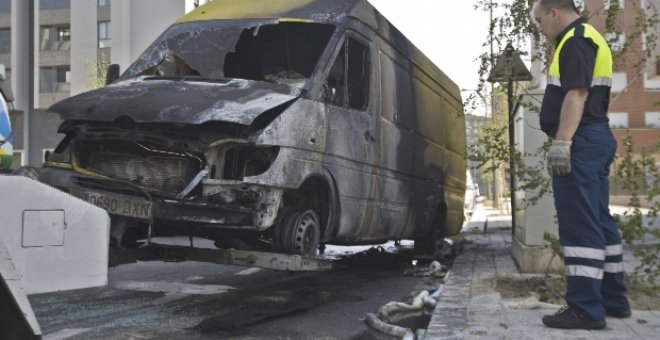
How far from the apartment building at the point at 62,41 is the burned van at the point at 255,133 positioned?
107ft

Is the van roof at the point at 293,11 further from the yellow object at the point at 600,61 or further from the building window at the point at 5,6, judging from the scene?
the building window at the point at 5,6

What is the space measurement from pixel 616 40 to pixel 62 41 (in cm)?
3924

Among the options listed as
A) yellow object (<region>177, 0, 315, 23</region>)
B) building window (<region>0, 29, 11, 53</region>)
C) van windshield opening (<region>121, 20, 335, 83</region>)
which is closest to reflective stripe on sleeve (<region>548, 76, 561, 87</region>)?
van windshield opening (<region>121, 20, 335, 83</region>)

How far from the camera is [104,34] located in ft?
129

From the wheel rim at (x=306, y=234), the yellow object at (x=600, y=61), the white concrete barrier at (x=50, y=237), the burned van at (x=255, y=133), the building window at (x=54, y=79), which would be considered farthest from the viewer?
the building window at (x=54, y=79)

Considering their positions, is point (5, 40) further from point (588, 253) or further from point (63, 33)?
point (588, 253)

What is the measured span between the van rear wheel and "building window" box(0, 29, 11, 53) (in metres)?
39.6

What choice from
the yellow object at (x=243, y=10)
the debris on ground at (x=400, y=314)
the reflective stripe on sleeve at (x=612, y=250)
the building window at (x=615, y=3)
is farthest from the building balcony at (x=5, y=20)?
the reflective stripe on sleeve at (x=612, y=250)

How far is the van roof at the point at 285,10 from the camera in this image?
6566 mm

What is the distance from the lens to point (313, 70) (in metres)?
6.02

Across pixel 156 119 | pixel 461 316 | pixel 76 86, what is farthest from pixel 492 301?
pixel 76 86

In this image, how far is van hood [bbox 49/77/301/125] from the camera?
4.93 metres

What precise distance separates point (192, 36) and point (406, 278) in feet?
13.3

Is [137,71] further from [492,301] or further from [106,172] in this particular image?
[492,301]
